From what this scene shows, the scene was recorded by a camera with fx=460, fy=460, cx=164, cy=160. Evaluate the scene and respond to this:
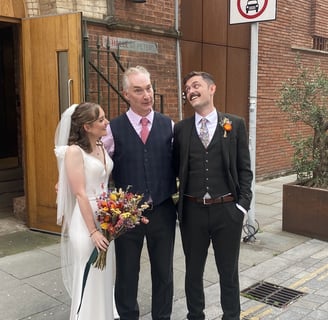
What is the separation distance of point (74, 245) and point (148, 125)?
3.27 ft

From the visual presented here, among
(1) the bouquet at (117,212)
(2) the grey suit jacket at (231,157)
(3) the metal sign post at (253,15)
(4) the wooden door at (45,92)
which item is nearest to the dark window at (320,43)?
(3) the metal sign post at (253,15)

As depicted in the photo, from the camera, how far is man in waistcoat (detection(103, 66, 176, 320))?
327cm

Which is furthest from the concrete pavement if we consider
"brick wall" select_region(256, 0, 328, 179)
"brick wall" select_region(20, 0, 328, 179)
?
"brick wall" select_region(256, 0, 328, 179)

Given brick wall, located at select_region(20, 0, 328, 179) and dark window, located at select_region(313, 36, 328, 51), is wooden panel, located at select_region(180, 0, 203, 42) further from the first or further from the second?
dark window, located at select_region(313, 36, 328, 51)

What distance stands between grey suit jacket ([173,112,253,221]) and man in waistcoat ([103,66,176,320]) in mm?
70

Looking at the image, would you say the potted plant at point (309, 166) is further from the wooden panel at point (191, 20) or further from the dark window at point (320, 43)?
the dark window at point (320, 43)

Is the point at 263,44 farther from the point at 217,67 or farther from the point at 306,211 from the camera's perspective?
the point at 306,211

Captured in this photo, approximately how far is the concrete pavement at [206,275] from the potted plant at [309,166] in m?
0.20

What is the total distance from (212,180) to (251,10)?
117 inches

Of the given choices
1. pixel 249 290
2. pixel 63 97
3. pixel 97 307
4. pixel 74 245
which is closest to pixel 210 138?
pixel 74 245

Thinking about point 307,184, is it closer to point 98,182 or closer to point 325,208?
point 325,208

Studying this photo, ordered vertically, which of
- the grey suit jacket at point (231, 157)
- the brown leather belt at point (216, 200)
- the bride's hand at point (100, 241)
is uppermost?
the grey suit jacket at point (231, 157)

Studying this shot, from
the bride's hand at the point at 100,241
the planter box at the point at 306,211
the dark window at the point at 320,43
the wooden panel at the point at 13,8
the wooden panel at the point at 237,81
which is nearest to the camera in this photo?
the bride's hand at the point at 100,241

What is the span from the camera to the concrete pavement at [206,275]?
3947 millimetres
